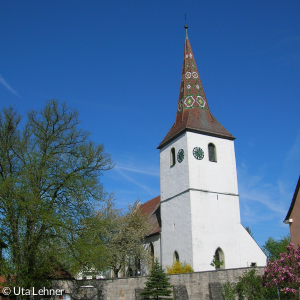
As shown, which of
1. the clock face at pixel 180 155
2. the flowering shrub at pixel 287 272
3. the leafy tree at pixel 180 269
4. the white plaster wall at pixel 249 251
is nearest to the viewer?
the flowering shrub at pixel 287 272

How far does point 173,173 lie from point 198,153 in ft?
8.51

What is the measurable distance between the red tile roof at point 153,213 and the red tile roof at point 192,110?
5854mm

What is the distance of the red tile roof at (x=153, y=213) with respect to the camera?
31.1 m

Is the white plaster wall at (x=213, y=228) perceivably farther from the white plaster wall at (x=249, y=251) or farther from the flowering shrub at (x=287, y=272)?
the flowering shrub at (x=287, y=272)

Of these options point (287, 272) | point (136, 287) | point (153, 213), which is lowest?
point (136, 287)

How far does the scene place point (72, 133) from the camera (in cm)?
2006

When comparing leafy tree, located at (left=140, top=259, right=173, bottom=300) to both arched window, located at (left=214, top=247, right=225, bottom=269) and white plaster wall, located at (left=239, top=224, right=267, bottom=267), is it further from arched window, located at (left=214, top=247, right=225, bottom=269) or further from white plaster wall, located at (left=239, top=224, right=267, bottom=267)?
white plaster wall, located at (left=239, top=224, right=267, bottom=267)

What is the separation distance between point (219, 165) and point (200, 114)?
4727 mm

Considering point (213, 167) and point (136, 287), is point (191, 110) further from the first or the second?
point (136, 287)

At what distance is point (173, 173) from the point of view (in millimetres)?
29531

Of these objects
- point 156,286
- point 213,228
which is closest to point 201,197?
point 213,228

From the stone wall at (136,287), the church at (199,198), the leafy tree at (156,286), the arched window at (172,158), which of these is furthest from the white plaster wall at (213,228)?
the leafy tree at (156,286)

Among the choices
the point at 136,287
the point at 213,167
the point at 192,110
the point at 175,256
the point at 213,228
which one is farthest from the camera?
the point at 192,110

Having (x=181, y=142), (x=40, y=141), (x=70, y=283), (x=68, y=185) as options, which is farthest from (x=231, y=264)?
(x=40, y=141)
